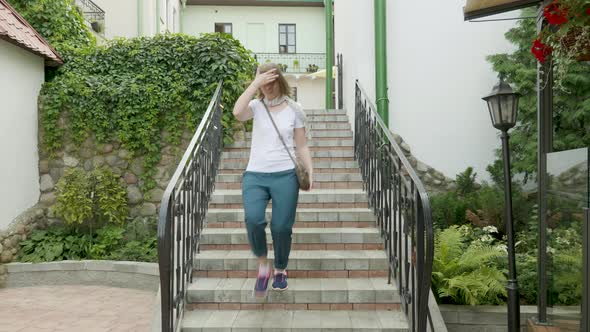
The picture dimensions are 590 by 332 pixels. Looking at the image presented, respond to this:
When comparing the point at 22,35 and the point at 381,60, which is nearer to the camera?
the point at 22,35

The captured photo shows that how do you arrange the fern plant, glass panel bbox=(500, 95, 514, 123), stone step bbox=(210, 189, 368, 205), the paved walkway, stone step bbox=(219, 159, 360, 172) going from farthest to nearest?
stone step bbox=(219, 159, 360, 172) → stone step bbox=(210, 189, 368, 205) → the paved walkway → the fern plant → glass panel bbox=(500, 95, 514, 123)

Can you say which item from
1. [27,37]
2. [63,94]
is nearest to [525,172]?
[63,94]

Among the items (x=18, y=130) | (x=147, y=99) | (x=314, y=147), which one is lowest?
(x=314, y=147)

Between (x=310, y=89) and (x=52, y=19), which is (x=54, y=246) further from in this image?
(x=310, y=89)

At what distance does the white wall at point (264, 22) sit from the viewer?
19219 millimetres

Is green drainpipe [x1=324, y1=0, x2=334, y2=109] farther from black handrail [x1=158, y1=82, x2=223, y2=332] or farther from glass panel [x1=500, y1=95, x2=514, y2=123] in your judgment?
glass panel [x1=500, y1=95, x2=514, y2=123]

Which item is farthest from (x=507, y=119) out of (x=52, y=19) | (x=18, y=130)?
(x=52, y=19)

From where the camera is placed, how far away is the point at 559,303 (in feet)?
10.3

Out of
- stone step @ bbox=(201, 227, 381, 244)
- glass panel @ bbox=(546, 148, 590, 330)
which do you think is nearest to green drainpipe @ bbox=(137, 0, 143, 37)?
stone step @ bbox=(201, 227, 381, 244)

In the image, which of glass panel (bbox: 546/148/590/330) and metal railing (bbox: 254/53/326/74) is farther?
metal railing (bbox: 254/53/326/74)

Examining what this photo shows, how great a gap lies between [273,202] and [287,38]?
17564 mm

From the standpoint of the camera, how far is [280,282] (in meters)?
3.35

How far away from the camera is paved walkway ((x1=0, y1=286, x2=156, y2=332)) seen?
13.6 feet

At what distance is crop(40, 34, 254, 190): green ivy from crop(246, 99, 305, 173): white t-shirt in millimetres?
3605
